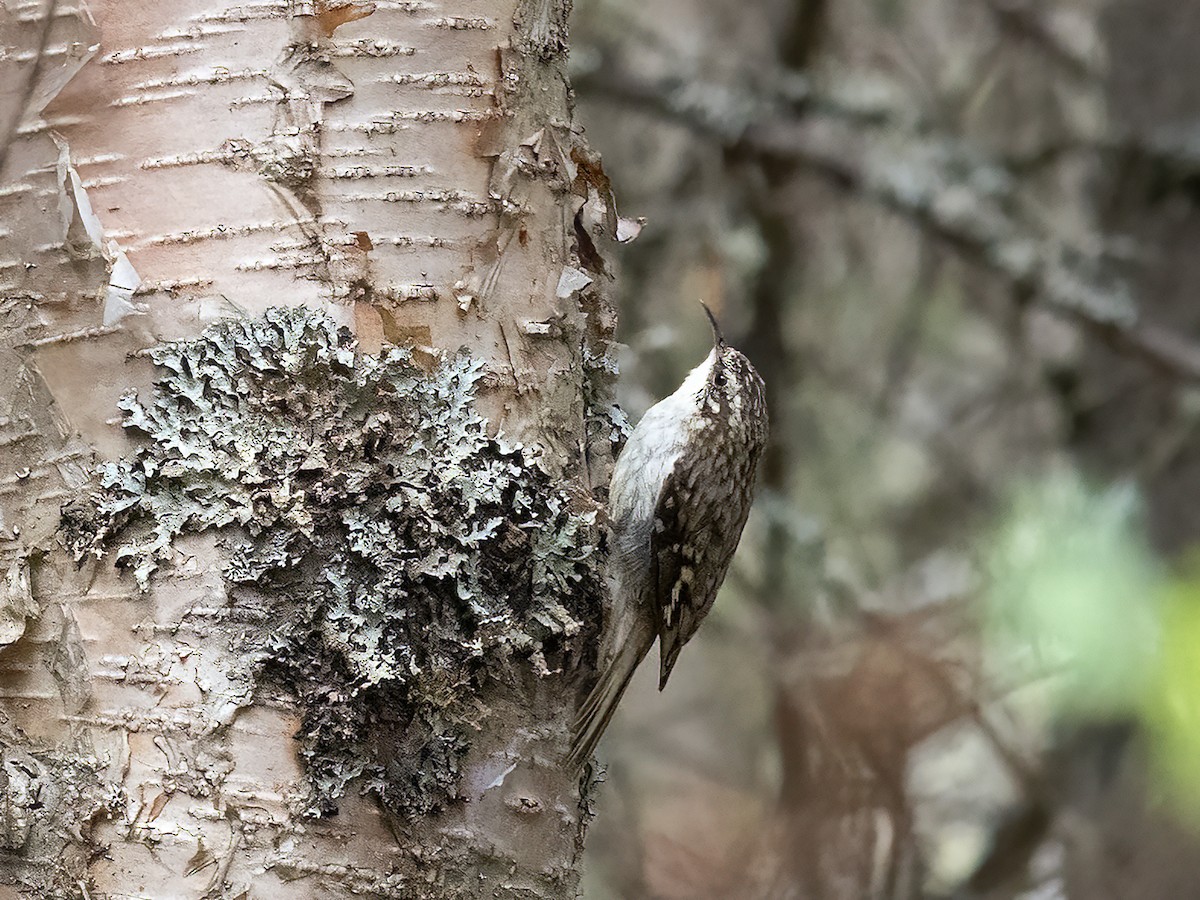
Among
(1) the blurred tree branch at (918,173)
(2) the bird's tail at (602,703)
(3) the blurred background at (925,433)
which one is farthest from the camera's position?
(1) the blurred tree branch at (918,173)

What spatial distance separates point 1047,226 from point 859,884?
2.85 m

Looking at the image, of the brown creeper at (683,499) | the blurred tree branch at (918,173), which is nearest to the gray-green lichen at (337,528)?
the brown creeper at (683,499)

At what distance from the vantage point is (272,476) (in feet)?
4.35

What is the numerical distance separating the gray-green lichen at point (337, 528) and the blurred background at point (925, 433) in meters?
1.52

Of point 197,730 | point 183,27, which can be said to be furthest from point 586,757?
point 183,27

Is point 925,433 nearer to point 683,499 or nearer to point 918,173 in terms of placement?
point 918,173

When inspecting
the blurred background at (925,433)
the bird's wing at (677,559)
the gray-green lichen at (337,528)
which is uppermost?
the blurred background at (925,433)

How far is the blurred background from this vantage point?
2.96m

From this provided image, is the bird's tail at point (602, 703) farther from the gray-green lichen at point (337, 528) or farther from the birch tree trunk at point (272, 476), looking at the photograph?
the gray-green lichen at point (337, 528)

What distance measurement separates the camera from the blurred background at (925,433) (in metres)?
2.96

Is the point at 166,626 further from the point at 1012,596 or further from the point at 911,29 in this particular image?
the point at 911,29

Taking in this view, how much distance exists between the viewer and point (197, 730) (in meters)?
1.28

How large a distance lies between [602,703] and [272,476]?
0.58 metres

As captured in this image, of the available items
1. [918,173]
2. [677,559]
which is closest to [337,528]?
[677,559]
